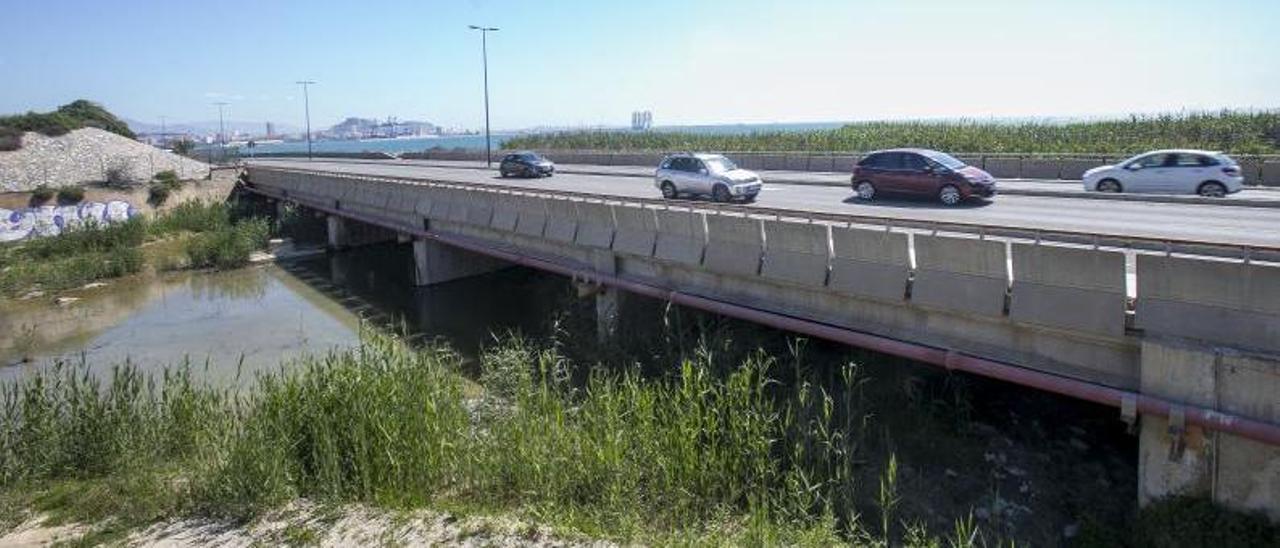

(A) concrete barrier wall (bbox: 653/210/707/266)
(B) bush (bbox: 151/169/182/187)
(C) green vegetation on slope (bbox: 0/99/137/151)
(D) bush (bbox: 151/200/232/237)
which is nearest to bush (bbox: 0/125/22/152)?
(C) green vegetation on slope (bbox: 0/99/137/151)

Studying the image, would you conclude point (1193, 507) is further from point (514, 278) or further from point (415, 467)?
point (514, 278)

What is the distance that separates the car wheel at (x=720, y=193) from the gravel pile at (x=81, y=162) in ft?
135

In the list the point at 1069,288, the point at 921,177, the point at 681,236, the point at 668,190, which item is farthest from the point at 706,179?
A: the point at 1069,288

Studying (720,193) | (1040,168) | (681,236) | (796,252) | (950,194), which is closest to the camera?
(796,252)

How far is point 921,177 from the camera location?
21953 millimetres

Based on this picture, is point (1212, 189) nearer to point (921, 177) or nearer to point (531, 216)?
point (921, 177)

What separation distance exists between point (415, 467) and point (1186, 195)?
68.8ft

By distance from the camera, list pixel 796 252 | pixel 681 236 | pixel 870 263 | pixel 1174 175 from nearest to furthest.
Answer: pixel 870 263 < pixel 796 252 < pixel 681 236 < pixel 1174 175

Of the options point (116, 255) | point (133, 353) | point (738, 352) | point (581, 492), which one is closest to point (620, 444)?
point (581, 492)

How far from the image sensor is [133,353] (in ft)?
67.9

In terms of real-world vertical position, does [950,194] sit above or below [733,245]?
above

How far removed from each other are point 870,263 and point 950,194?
11209 mm

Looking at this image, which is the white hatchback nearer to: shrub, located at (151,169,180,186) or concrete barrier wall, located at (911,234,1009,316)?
concrete barrier wall, located at (911,234,1009,316)

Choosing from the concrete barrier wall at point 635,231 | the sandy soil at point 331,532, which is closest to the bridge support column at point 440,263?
the concrete barrier wall at point 635,231
